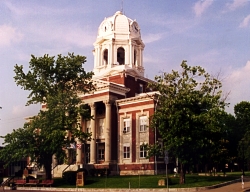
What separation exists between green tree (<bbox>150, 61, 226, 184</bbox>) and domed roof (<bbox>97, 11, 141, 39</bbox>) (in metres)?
32.3

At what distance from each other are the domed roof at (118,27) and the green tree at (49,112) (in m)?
21.4

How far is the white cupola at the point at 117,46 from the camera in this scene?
66.1m

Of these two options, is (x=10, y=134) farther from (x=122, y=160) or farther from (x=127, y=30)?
(x=127, y=30)

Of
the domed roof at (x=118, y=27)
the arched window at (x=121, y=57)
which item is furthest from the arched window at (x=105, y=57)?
the domed roof at (x=118, y=27)

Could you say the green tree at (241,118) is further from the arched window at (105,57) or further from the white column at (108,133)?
the white column at (108,133)

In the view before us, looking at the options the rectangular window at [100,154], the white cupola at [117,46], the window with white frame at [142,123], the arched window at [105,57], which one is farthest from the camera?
the arched window at [105,57]

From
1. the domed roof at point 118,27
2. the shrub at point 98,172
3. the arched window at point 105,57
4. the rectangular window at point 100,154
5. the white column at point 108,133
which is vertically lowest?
the shrub at point 98,172

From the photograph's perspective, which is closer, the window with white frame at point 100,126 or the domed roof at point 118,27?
the window with white frame at point 100,126

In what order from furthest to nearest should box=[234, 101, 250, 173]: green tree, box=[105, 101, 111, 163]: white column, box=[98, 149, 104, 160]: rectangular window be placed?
box=[234, 101, 250, 173]: green tree < box=[98, 149, 104, 160]: rectangular window < box=[105, 101, 111, 163]: white column

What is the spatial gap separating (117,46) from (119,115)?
14.8 metres

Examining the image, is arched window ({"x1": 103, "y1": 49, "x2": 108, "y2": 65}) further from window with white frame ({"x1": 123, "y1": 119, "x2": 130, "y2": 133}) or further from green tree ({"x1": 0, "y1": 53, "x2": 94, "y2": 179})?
green tree ({"x1": 0, "y1": 53, "x2": 94, "y2": 179})

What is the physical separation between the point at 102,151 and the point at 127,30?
22662mm

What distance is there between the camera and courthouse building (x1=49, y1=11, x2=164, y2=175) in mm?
54562

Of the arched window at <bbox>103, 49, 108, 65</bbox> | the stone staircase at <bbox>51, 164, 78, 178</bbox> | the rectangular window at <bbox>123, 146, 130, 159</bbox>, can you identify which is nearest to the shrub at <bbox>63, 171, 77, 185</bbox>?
the stone staircase at <bbox>51, 164, 78, 178</bbox>
